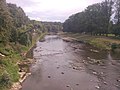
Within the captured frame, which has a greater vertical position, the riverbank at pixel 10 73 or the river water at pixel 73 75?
the riverbank at pixel 10 73

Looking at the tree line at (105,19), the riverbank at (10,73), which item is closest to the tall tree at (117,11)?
the tree line at (105,19)

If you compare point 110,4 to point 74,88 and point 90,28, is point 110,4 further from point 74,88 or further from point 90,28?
point 74,88

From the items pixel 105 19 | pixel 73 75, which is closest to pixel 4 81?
pixel 73 75

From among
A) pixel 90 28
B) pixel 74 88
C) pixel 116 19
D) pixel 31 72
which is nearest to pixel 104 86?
pixel 74 88

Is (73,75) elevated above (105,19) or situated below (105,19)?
below

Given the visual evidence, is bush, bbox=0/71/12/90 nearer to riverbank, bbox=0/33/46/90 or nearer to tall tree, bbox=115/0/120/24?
riverbank, bbox=0/33/46/90

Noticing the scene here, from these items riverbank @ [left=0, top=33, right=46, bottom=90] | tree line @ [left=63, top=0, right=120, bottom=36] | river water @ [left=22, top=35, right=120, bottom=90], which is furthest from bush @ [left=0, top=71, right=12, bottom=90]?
tree line @ [left=63, top=0, right=120, bottom=36]

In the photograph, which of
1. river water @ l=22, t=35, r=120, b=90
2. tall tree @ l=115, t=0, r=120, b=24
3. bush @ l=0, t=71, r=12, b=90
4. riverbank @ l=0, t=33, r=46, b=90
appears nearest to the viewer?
bush @ l=0, t=71, r=12, b=90

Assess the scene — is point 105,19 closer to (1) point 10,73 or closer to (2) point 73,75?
(2) point 73,75

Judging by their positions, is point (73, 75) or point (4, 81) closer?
point (4, 81)

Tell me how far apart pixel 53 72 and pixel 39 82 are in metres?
6.46

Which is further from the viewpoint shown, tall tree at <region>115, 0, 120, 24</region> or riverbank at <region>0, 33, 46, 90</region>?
tall tree at <region>115, 0, 120, 24</region>

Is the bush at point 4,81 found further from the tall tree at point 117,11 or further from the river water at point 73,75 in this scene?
the tall tree at point 117,11

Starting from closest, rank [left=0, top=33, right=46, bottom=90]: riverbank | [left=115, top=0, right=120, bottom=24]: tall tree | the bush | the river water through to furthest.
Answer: the bush < [left=0, top=33, right=46, bottom=90]: riverbank < the river water < [left=115, top=0, right=120, bottom=24]: tall tree
